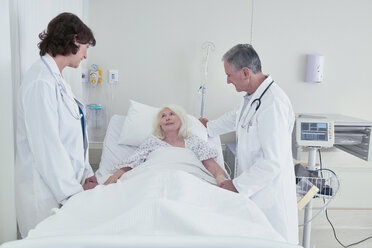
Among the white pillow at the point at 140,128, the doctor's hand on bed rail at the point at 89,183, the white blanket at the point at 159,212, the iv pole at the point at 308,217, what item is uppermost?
the white pillow at the point at 140,128

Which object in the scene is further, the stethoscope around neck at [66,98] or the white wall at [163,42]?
the white wall at [163,42]

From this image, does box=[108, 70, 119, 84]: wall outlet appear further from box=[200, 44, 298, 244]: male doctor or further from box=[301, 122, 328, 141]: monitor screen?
box=[301, 122, 328, 141]: monitor screen

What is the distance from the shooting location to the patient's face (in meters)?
2.30

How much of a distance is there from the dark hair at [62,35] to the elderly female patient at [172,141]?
847 mm

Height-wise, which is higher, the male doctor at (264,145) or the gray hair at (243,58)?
the gray hair at (243,58)

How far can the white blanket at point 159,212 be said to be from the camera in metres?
1.07

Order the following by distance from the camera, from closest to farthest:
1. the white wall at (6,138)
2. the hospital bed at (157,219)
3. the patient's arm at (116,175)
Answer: the hospital bed at (157,219), the white wall at (6,138), the patient's arm at (116,175)

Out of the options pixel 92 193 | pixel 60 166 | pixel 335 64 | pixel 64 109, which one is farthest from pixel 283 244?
pixel 335 64

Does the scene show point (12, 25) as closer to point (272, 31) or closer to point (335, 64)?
point (272, 31)

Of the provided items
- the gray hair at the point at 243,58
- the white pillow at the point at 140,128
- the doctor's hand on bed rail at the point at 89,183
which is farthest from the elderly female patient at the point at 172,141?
the gray hair at the point at 243,58

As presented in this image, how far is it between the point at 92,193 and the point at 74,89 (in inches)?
46.1

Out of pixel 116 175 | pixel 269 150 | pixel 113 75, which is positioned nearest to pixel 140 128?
pixel 116 175

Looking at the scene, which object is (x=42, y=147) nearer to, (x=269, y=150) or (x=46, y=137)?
(x=46, y=137)

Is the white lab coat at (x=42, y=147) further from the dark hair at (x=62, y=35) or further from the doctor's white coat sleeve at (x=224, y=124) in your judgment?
the doctor's white coat sleeve at (x=224, y=124)
